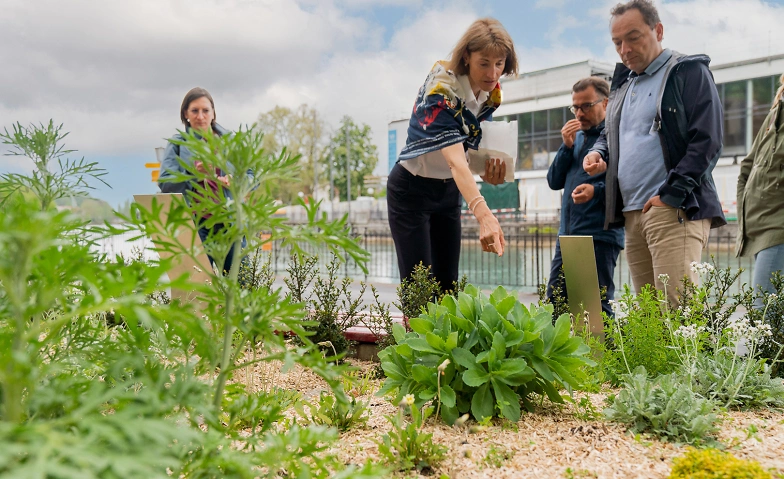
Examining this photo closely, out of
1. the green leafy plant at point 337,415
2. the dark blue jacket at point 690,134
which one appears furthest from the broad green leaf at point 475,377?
the dark blue jacket at point 690,134

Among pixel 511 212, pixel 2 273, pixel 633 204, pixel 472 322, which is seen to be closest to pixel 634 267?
pixel 633 204

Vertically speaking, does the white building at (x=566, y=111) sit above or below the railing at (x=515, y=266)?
above

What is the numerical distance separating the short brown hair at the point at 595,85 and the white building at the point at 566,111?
2384cm

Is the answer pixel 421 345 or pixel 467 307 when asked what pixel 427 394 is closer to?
pixel 421 345

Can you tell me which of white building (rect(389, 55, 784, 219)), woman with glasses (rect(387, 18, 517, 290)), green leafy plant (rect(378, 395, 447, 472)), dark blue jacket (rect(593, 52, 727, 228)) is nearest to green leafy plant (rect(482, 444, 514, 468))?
green leafy plant (rect(378, 395, 447, 472))

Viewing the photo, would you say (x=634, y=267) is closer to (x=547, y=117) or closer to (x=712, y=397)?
(x=712, y=397)

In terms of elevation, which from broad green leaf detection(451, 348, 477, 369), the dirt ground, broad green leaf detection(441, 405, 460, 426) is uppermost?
broad green leaf detection(451, 348, 477, 369)

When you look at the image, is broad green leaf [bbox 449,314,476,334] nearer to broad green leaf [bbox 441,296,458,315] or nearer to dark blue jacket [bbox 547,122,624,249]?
broad green leaf [bbox 441,296,458,315]

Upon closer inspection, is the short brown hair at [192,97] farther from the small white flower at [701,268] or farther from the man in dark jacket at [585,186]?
the small white flower at [701,268]

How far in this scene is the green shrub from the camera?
4.81ft

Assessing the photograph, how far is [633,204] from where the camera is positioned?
334 cm

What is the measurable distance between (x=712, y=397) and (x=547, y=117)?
33411 mm

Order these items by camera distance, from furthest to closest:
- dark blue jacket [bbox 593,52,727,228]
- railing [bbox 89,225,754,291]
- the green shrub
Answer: railing [bbox 89,225,754,291], dark blue jacket [bbox 593,52,727,228], the green shrub

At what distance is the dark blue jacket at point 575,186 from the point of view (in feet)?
12.7
